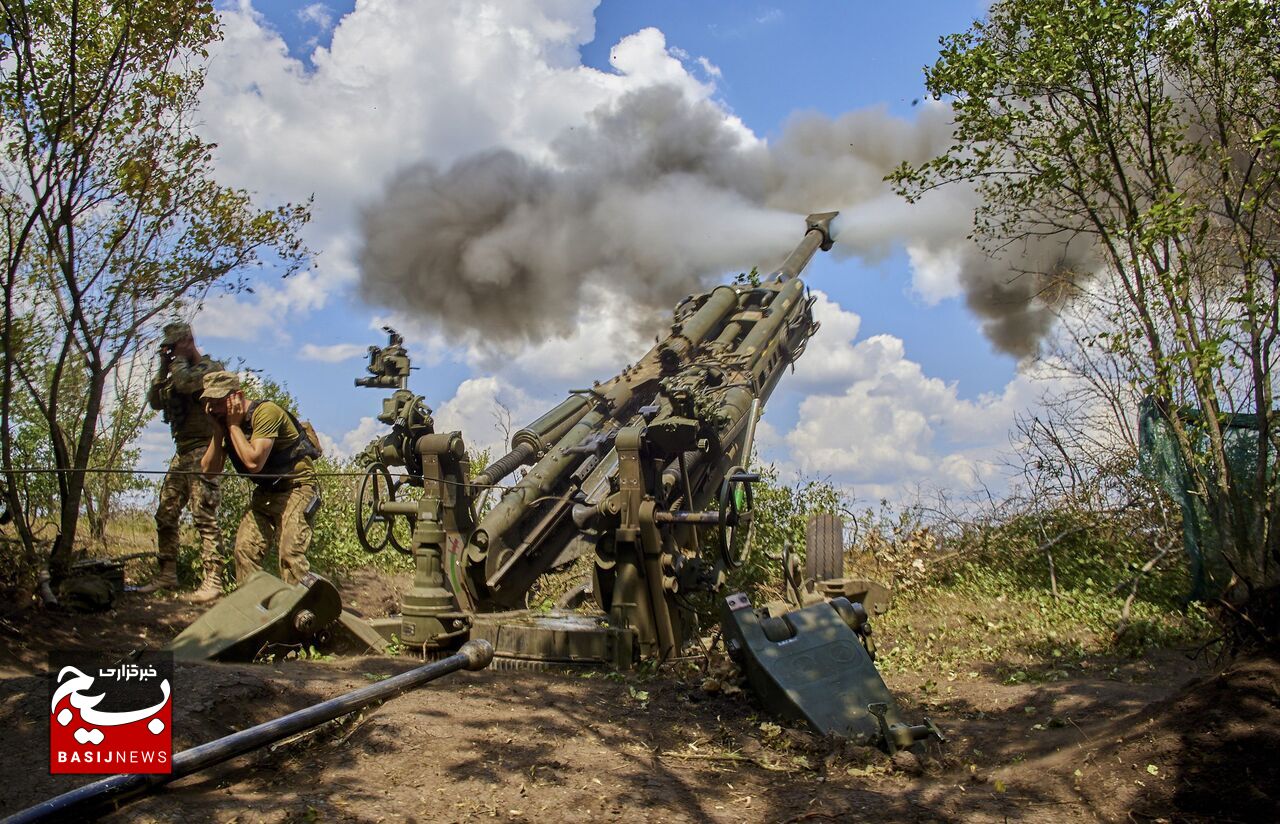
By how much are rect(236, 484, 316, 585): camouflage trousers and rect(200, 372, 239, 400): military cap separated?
0.91 metres

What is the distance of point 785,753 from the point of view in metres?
4.93

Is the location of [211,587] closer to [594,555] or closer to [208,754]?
[594,555]

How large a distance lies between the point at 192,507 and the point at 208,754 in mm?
4799

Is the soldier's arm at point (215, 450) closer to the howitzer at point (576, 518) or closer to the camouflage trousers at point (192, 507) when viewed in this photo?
the camouflage trousers at point (192, 507)

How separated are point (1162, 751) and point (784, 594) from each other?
5.94 meters

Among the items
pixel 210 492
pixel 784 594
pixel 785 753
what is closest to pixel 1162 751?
pixel 785 753

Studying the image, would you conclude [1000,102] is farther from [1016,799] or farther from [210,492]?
[210,492]

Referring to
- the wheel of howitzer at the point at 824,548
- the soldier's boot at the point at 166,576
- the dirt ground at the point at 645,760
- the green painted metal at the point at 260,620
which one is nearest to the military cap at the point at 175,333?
the soldier's boot at the point at 166,576

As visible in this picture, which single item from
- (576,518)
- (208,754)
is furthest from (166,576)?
(208,754)

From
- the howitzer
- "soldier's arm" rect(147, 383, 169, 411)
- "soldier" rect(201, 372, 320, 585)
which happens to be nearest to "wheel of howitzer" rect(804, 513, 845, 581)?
the howitzer

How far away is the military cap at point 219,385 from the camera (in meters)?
7.34

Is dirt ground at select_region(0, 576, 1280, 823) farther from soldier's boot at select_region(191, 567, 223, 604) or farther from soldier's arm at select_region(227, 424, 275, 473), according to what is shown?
soldier's boot at select_region(191, 567, 223, 604)

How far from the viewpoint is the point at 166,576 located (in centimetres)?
830

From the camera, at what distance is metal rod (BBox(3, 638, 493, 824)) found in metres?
3.36
